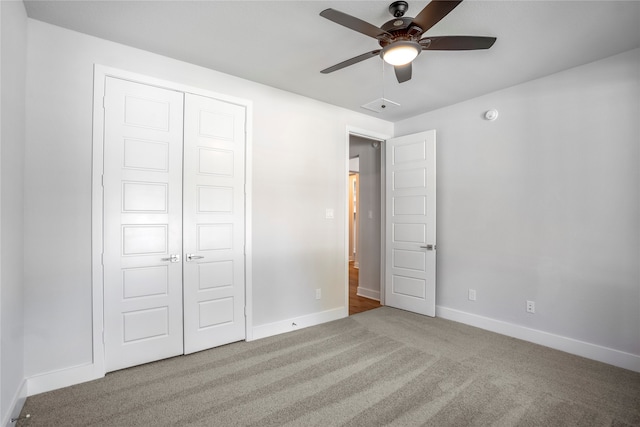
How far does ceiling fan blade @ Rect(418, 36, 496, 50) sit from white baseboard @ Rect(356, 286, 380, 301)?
366cm

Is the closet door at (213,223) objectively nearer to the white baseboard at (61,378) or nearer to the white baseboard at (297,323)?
the white baseboard at (297,323)

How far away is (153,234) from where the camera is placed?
8.86 feet

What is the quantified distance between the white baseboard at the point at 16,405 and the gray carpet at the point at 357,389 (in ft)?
0.23

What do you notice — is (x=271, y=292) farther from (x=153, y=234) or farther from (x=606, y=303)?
(x=606, y=303)

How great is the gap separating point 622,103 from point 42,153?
4718 mm

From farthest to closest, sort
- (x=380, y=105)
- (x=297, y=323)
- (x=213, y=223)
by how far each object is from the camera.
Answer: (x=380, y=105) → (x=297, y=323) → (x=213, y=223)

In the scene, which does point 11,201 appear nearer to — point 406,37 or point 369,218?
point 406,37

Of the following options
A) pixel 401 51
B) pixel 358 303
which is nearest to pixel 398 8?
pixel 401 51

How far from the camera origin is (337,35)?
7.81ft

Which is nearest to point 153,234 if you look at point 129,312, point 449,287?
point 129,312

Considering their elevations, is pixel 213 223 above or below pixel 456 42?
below

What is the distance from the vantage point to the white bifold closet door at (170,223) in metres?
2.54

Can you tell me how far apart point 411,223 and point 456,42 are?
255cm

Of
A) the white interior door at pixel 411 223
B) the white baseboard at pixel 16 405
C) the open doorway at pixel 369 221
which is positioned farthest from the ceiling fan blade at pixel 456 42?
the white baseboard at pixel 16 405
